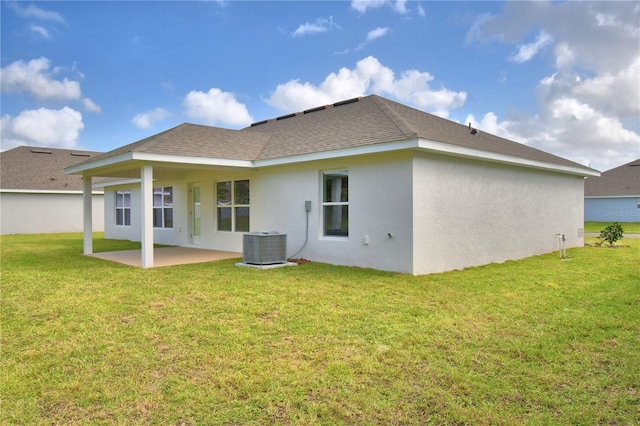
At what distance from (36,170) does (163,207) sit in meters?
14.4

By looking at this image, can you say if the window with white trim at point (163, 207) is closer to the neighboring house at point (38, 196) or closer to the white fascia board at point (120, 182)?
the white fascia board at point (120, 182)

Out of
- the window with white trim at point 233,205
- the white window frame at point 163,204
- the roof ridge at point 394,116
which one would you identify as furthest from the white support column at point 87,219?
the roof ridge at point 394,116

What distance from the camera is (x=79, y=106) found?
731 inches

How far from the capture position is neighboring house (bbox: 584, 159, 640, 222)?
34.0 m

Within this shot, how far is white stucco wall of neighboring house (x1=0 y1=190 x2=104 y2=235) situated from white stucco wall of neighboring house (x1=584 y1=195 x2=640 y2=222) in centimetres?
4060

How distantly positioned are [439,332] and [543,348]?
1057 mm

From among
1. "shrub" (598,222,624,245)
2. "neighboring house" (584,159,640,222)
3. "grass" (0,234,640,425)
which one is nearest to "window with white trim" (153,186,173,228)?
"grass" (0,234,640,425)

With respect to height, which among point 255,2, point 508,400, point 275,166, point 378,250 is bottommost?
point 508,400

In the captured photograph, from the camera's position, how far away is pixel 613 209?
3503 centimetres

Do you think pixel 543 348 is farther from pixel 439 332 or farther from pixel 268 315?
pixel 268 315

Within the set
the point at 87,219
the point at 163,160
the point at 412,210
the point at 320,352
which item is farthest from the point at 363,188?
the point at 87,219

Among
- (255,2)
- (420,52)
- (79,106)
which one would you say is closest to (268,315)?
(255,2)

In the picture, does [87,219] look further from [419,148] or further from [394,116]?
[419,148]

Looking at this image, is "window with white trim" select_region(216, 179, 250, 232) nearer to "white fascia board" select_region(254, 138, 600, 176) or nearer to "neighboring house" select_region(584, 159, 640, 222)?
"white fascia board" select_region(254, 138, 600, 176)
